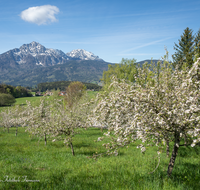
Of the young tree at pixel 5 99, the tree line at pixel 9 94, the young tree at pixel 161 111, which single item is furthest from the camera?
the tree line at pixel 9 94

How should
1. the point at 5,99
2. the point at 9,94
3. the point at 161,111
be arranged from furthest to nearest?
1. the point at 9,94
2. the point at 5,99
3. the point at 161,111

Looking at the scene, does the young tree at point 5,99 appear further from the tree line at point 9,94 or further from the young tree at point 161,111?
the young tree at point 161,111

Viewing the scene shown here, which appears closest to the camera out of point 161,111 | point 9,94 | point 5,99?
point 161,111

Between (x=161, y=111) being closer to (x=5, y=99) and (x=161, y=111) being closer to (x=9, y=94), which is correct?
(x=5, y=99)

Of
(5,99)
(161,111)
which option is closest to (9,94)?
(5,99)

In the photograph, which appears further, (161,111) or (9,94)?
(9,94)

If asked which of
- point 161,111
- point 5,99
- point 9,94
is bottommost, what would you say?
point 5,99

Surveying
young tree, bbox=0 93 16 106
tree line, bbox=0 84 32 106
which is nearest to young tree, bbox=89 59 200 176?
young tree, bbox=0 93 16 106

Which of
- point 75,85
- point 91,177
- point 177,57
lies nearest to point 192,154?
point 91,177

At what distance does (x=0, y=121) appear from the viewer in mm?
32719

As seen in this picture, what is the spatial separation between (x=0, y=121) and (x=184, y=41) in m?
45.5

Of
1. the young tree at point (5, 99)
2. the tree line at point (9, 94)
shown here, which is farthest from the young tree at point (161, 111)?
the tree line at point (9, 94)

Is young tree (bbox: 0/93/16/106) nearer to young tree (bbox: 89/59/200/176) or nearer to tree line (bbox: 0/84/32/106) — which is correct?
tree line (bbox: 0/84/32/106)

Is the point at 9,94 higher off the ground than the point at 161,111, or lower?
lower
